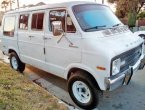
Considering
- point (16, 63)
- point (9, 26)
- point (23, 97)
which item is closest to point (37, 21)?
point (9, 26)

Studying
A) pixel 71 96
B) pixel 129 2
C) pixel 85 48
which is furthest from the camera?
pixel 129 2

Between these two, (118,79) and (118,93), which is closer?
(118,79)

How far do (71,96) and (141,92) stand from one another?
176cm

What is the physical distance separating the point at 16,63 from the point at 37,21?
2.22 metres

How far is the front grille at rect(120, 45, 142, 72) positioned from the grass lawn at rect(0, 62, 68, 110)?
1.50m

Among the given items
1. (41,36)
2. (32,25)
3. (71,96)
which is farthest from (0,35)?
(71,96)

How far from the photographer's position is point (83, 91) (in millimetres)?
5023

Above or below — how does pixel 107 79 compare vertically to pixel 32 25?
below

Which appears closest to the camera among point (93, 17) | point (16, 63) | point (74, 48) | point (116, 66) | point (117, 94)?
point (116, 66)

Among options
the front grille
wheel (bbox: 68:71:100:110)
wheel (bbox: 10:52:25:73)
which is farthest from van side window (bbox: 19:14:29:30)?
the front grille

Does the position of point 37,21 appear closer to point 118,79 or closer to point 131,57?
point 131,57

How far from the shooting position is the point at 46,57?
5848 millimetres

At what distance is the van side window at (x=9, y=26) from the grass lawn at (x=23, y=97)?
69.4 inches

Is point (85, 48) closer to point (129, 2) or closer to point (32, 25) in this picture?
point (32, 25)
